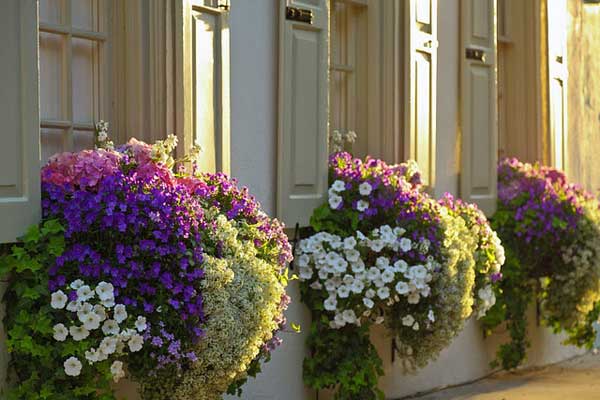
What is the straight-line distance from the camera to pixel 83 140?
17.8ft

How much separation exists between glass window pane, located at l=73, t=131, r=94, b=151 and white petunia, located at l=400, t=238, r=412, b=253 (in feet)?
6.00

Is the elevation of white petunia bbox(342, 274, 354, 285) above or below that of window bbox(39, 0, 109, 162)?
below

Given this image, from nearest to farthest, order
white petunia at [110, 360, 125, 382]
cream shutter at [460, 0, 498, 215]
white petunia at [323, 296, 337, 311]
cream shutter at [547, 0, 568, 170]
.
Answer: white petunia at [110, 360, 125, 382] → white petunia at [323, 296, 337, 311] → cream shutter at [460, 0, 498, 215] → cream shutter at [547, 0, 568, 170]

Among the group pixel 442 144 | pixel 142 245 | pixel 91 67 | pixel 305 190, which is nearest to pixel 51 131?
pixel 91 67

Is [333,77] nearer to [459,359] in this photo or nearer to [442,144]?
[442,144]

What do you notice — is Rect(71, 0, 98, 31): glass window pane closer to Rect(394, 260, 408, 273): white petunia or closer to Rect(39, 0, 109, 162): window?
Rect(39, 0, 109, 162): window

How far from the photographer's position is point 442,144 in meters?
8.13

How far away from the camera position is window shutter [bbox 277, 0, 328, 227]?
6414mm

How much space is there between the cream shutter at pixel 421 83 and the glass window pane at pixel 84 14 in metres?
2.48

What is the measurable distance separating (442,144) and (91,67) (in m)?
3.19

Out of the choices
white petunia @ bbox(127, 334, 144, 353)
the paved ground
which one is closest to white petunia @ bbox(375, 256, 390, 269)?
the paved ground

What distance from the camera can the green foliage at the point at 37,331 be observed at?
181 inches

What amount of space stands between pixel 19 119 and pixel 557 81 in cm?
591

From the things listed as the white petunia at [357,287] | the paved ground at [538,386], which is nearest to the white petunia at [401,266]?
the white petunia at [357,287]
